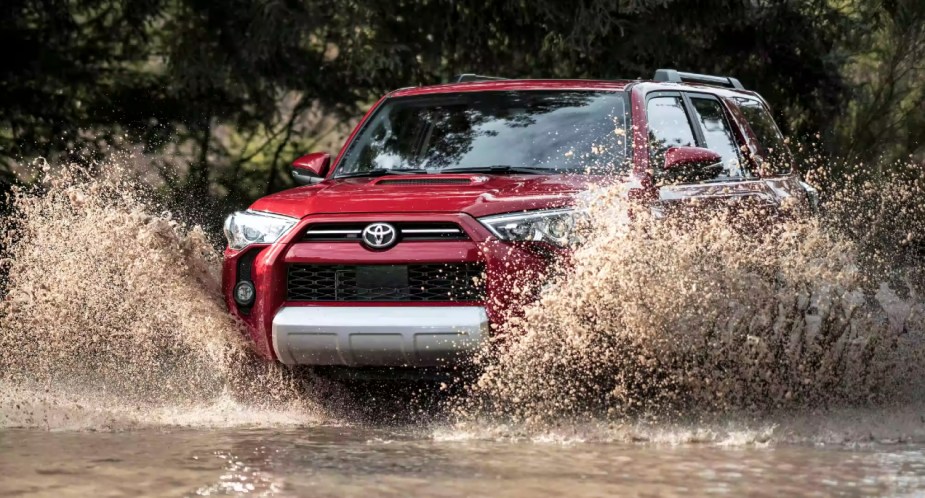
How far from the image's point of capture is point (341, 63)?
17.3m

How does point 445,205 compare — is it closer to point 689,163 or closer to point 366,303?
point 366,303

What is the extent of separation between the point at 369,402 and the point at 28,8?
9281 millimetres

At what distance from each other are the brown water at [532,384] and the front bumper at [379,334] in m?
0.17

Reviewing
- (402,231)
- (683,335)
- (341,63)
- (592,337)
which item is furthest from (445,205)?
(341,63)

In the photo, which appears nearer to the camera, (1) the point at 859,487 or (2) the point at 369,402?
(1) the point at 859,487

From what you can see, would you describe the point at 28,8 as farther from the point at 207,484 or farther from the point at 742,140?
the point at 207,484

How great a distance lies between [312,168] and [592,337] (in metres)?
2.32

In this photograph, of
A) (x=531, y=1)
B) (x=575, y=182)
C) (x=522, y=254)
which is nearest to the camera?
(x=522, y=254)

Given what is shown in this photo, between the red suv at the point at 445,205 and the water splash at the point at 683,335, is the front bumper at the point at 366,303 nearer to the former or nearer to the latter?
the red suv at the point at 445,205

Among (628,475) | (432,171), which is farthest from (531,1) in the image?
(628,475)

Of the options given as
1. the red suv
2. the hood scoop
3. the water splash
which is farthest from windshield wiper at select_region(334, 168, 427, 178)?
the water splash

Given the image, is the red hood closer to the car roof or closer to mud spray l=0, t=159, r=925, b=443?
mud spray l=0, t=159, r=925, b=443

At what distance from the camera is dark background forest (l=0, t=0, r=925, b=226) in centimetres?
1598

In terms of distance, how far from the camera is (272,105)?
17.6 metres
